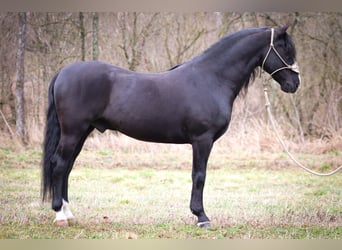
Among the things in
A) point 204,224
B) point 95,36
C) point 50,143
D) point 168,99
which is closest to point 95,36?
point 95,36

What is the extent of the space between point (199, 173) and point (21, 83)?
5.62 meters

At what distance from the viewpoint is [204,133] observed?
4.19 meters

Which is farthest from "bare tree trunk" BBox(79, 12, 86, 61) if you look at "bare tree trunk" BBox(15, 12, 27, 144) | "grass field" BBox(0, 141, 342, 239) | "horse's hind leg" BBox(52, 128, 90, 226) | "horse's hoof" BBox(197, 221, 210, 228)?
"horse's hoof" BBox(197, 221, 210, 228)

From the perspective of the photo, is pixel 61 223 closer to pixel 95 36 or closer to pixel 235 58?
pixel 235 58

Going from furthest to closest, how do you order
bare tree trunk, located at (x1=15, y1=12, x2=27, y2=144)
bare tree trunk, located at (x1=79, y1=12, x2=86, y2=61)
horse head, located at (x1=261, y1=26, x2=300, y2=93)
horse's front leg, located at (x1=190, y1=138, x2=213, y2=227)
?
bare tree trunk, located at (x1=79, y1=12, x2=86, y2=61)
bare tree trunk, located at (x1=15, y1=12, x2=27, y2=144)
horse head, located at (x1=261, y1=26, x2=300, y2=93)
horse's front leg, located at (x1=190, y1=138, x2=213, y2=227)

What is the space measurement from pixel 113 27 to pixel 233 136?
331cm

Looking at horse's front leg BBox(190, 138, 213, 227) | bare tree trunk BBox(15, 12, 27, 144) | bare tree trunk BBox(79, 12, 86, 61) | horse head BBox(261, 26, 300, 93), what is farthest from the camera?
bare tree trunk BBox(79, 12, 86, 61)

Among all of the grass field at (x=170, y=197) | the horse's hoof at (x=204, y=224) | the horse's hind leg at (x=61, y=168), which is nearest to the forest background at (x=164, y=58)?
the grass field at (x=170, y=197)

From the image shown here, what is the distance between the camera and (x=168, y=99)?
13.9 feet

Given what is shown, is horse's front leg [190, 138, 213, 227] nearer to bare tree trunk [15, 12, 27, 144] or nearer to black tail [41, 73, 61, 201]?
black tail [41, 73, 61, 201]

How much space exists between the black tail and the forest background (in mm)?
3730

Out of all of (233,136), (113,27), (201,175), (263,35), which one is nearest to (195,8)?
(263,35)

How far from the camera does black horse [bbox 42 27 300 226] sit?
13.8 ft
